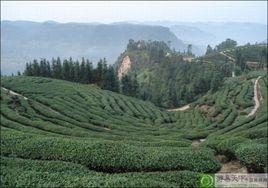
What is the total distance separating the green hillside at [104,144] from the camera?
62.2 ft

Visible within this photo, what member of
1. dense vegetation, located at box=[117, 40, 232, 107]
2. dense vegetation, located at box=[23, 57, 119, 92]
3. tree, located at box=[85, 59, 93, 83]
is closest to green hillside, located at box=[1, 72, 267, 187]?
dense vegetation, located at box=[23, 57, 119, 92]

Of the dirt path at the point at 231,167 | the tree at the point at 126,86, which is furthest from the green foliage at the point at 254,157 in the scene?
the tree at the point at 126,86

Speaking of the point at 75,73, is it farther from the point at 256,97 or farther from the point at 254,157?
the point at 254,157

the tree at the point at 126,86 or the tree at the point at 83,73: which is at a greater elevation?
the tree at the point at 83,73

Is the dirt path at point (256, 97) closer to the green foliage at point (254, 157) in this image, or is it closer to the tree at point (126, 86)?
the tree at point (126, 86)

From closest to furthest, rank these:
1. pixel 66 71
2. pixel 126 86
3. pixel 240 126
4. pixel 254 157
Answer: pixel 254 157 → pixel 240 126 → pixel 66 71 → pixel 126 86

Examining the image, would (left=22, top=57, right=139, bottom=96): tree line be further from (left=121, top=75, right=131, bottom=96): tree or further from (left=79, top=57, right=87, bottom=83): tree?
(left=121, top=75, right=131, bottom=96): tree

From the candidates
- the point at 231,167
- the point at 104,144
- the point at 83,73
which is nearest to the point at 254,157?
the point at 231,167

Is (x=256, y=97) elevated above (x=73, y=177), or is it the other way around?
(x=73, y=177)

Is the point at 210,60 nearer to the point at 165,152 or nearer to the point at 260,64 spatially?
the point at 260,64

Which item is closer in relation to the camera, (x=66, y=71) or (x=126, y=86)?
(x=66, y=71)

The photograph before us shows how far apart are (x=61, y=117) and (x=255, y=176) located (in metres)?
28.8

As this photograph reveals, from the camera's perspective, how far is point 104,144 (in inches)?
943

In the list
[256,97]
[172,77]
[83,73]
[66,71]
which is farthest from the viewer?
[172,77]
